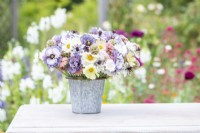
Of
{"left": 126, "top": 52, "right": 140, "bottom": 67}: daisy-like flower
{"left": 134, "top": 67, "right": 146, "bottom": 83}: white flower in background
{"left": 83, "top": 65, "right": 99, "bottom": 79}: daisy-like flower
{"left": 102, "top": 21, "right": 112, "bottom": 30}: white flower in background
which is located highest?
{"left": 102, "top": 21, "right": 112, "bottom": 30}: white flower in background

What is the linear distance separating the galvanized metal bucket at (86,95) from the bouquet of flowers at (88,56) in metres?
0.03

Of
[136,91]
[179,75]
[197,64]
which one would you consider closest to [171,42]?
[197,64]

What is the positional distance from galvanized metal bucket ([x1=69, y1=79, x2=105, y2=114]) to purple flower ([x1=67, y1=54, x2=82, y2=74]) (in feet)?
0.29

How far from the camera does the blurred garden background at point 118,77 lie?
479 cm

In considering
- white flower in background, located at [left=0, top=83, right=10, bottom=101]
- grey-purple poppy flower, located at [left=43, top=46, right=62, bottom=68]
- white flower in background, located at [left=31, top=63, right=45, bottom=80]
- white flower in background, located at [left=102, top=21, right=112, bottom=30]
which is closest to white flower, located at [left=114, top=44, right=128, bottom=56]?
grey-purple poppy flower, located at [left=43, top=46, right=62, bottom=68]

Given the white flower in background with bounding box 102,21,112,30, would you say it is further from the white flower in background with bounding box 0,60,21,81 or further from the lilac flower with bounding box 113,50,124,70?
the lilac flower with bounding box 113,50,124,70

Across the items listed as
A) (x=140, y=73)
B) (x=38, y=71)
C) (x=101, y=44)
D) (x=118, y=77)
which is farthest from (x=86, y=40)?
(x=140, y=73)

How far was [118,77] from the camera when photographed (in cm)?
324

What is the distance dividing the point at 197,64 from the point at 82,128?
4042 mm

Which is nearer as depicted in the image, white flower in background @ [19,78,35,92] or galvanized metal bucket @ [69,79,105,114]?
galvanized metal bucket @ [69,79,105,114]

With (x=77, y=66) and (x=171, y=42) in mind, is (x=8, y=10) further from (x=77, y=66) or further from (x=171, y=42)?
(x=77, y=66)

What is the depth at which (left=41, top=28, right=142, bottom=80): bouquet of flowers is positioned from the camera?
3006 mm

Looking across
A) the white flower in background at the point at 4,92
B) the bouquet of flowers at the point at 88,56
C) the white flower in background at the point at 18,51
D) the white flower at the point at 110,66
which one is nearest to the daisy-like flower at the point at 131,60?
Answer: the bouquet of flowers at the point at 88,56

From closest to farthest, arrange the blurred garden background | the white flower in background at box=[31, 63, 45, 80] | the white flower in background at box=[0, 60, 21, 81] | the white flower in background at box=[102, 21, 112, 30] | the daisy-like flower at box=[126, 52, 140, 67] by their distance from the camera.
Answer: the daisy-like flower at box=[126, 52, 140, 67] < the white flower in background at box=[31, 63, 45, 80] < the blurred garden background < the white flower in background at box=[0, 60, 21, 81] < the white flower in background at box=[102, 21, 112, 30]
